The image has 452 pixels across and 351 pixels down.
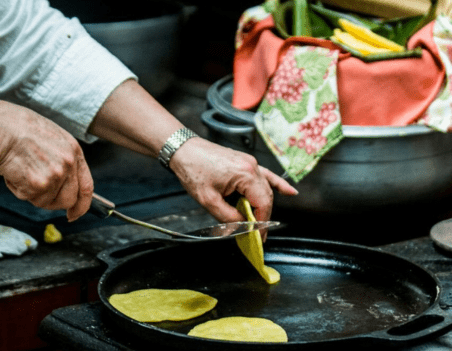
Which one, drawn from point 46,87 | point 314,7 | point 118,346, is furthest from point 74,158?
point 314,7

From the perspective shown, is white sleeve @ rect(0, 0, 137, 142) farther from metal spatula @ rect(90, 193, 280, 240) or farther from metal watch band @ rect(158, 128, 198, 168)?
metal spatula @ rect(90, 193, 280, 240)

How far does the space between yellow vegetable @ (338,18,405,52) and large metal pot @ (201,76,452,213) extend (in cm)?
28

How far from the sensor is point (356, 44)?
175 cm

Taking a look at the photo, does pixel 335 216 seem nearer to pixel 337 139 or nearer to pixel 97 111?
pixel 337 139

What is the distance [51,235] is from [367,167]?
28.1 inches

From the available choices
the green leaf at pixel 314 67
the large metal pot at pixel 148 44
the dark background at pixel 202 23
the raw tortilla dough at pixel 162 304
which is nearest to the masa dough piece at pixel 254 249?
the raw tortilla dough at pixel 162 304

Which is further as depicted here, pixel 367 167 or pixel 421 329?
pixel 367 167

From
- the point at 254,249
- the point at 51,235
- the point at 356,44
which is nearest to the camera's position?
the point at 254,249

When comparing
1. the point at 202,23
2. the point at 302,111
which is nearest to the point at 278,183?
the point at 302,111

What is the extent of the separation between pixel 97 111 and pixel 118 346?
0.64 metres

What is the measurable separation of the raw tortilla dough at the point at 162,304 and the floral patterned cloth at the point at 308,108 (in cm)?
45

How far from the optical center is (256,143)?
5.39 feet

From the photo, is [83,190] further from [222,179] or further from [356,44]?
[356,44]

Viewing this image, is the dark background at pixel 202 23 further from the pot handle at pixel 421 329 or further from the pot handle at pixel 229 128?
the pot handle at pixel 421 329
